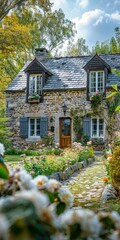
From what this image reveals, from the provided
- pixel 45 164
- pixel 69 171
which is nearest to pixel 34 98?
pixel 69 171

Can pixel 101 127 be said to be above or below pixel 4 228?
below

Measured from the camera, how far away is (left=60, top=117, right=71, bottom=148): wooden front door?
61.5 feet

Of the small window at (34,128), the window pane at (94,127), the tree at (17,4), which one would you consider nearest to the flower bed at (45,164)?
the window pane at (94,127)

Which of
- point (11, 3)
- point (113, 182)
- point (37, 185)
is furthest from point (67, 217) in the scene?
point (11, 3)

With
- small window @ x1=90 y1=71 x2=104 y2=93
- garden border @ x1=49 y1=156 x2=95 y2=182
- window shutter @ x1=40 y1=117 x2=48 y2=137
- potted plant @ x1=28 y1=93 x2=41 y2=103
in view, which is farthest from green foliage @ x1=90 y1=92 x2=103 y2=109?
garden border @ x1=49 y1=156 x2=95 y2=182

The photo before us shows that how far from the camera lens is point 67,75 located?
19531mm

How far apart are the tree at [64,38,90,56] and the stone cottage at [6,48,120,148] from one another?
1021 cm

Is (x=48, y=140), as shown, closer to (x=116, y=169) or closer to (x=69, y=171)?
(x=69, y=171)

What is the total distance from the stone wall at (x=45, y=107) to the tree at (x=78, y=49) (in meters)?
12.1

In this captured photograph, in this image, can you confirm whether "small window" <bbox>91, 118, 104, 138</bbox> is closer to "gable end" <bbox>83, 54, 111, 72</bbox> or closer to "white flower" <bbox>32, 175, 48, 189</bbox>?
"gable end" <bbox>83, 54, 111, 72</bbox>

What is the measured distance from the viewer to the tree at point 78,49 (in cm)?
3002

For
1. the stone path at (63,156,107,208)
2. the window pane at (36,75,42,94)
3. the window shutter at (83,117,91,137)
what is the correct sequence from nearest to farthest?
1. the stone path at (63,156,107,208)
2. the window shutter at (83,117,91,137)
3. the window pane at (36,75,42,94)

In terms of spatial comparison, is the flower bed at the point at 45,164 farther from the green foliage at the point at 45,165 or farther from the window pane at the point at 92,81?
the window pane at the point at 92,81

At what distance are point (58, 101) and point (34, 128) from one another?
2.32 meters
